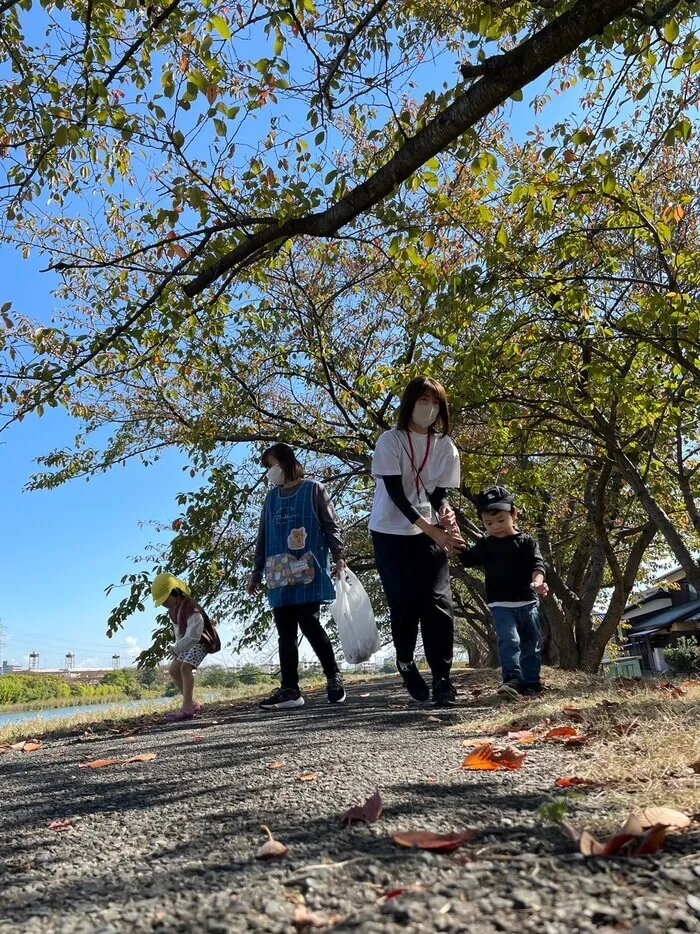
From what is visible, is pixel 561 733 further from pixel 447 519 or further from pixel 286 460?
pixel 286 460

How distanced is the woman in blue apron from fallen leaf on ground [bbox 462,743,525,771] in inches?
110

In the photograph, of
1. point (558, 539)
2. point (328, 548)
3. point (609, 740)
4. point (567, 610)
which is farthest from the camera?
point (558, 539)

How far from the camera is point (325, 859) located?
5.48 feet

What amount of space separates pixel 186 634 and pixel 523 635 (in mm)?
2984

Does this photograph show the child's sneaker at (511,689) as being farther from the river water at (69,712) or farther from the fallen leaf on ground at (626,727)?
the river water at (69,712)

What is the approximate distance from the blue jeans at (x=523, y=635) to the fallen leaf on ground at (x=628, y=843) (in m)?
3.79

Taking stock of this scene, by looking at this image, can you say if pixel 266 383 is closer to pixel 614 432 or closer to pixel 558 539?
pixel 614 432

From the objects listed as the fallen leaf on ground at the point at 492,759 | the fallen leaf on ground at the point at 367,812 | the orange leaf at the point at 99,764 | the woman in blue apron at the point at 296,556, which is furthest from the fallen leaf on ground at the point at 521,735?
the woman in blue apron at the point at 296,556

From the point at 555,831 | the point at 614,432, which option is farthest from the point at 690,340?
the point at 555,831

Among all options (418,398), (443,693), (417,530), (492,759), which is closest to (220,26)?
(418,398)

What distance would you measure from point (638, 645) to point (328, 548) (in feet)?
109

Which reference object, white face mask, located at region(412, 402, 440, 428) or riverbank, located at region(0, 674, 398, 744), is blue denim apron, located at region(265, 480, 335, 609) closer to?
white face mask, located at region(412, 402, 440, 428)

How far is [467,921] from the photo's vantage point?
130 centimetres

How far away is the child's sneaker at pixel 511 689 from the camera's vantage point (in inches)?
193
